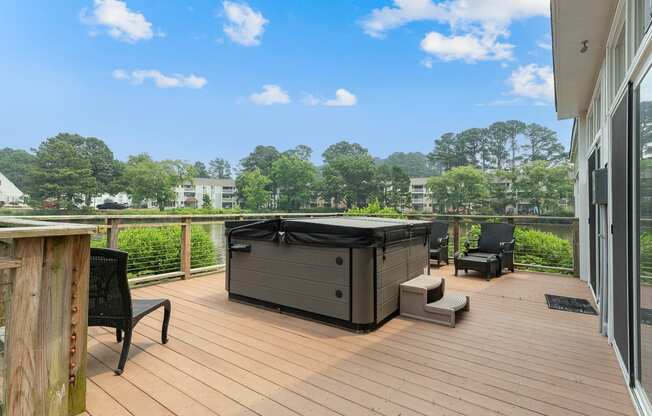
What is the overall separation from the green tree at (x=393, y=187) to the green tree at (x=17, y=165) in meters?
41.9

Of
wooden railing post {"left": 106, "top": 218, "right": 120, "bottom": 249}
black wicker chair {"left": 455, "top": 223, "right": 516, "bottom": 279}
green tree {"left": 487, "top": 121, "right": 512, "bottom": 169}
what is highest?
green tree {"left": 487, "top": 121, "right": 512, "bottom": 169}

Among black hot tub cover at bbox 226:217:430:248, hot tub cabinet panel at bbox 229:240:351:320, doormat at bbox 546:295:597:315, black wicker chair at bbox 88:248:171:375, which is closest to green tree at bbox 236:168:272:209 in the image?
hot tub cabinet panel at bbox 229:240:351:320

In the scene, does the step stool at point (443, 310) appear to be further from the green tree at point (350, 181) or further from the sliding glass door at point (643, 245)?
the green tree at point (350, 181)

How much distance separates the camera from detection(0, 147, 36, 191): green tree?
34906mm

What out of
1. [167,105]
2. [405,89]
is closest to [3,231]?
[405,89]

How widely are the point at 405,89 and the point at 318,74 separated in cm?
1482

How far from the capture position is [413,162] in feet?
226

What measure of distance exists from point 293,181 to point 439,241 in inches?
1907

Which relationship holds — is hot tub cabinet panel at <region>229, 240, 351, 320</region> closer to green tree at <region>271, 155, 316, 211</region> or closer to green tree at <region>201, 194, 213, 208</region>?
green tree at <region>271, 155, 316, 211</region>

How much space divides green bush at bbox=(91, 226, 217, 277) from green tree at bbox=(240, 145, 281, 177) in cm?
6084

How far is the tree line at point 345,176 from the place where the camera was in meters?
40.2

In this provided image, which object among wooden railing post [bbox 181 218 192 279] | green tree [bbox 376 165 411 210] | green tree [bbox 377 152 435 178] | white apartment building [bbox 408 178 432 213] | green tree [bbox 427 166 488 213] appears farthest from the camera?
green tree [bbox 377 152 435 178]

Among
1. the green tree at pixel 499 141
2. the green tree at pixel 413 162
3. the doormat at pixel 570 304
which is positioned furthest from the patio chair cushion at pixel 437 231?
the green tree at pixel 499 141

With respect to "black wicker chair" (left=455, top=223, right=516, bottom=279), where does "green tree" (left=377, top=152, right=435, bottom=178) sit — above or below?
above
